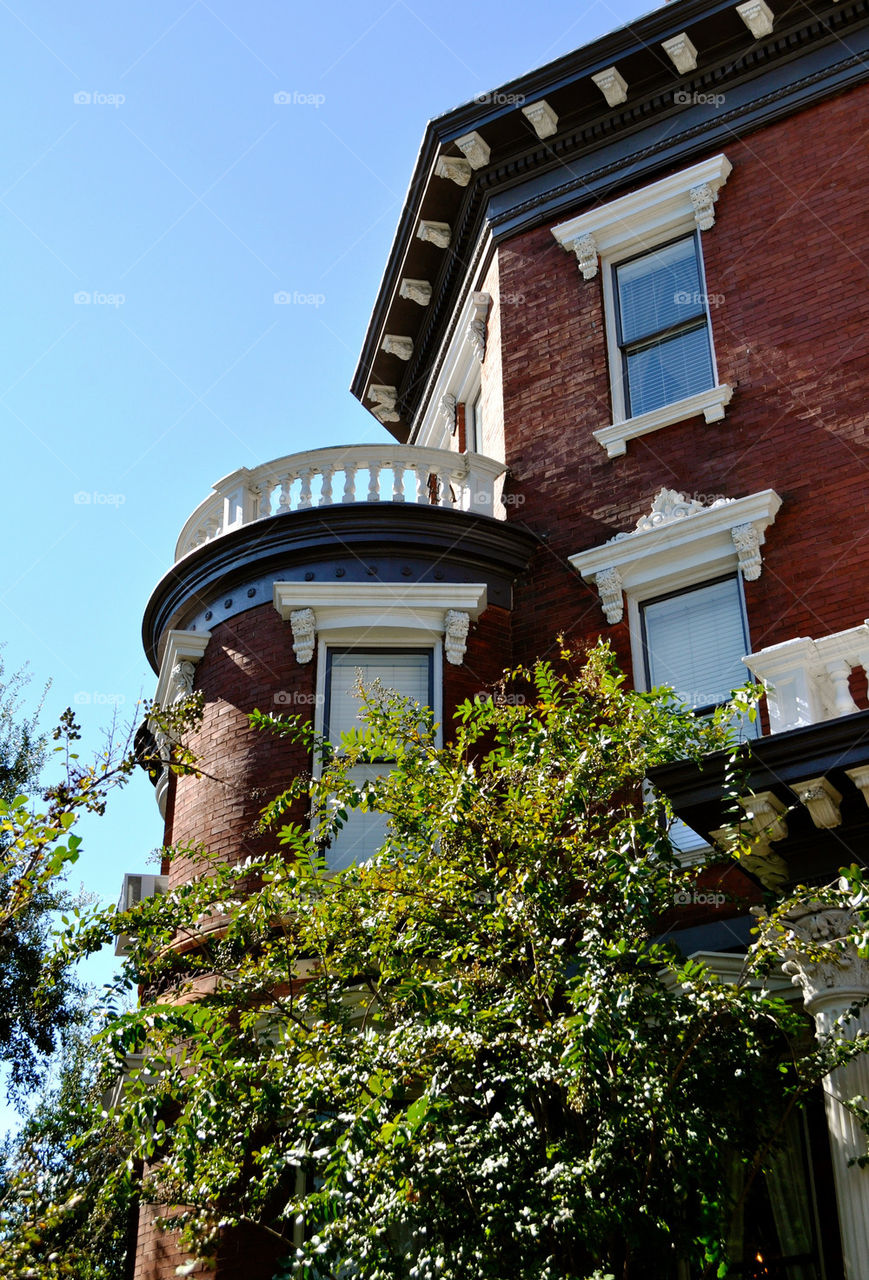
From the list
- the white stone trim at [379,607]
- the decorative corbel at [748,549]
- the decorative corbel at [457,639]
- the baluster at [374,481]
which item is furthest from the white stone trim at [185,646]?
the decorative corbel at [748,549]

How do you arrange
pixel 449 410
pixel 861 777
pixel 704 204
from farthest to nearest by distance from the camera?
1. pixel 449 410
2. pixel 704 204
3. pixel 861 777

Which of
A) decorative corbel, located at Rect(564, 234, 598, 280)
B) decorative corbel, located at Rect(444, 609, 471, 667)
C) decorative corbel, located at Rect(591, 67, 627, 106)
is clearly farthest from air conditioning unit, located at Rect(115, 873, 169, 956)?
decorative corbel, located at Rect(591, 67, 627, 106)

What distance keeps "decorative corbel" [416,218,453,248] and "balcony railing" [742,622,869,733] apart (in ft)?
30.6

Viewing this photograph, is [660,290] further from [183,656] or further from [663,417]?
[183,656]

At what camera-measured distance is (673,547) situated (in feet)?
42.5

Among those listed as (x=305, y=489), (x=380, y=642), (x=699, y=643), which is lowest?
(x=699, y=643)

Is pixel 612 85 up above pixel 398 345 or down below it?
above

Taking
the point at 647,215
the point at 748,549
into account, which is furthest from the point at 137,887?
the point at 647,215

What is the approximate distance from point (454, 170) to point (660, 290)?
10.4 ft

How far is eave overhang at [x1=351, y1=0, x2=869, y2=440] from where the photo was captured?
14.8 metres

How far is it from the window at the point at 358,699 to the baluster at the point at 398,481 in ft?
5.73

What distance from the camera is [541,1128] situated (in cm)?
755

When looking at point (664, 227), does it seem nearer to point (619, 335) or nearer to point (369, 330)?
point (619, 335)

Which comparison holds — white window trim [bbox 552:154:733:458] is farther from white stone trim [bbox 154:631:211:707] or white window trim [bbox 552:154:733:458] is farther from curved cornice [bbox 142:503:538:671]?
white stone trim [bbox 154:631:211:707]
